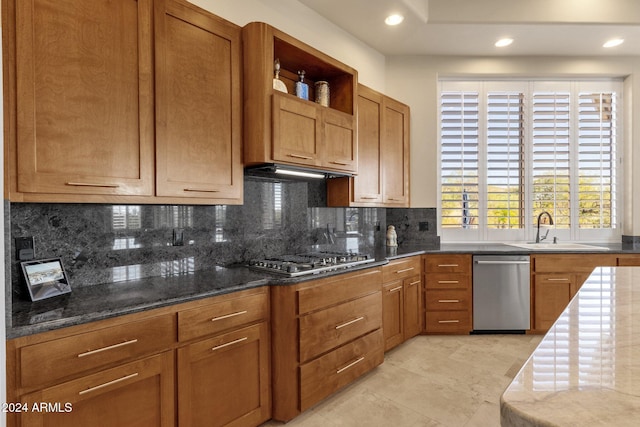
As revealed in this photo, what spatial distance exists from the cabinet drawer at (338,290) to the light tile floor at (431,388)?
2.14ft

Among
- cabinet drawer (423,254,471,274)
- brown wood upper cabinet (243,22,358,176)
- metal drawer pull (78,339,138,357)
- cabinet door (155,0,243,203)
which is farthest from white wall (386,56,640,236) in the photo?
metal drawer pull (78,339,138,357)

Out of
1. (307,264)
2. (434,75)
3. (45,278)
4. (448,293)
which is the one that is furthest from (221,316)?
(434,75)

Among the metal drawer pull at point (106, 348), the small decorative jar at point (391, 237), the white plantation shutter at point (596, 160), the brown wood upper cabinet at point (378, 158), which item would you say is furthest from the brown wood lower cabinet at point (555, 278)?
the metal drawer pull at point (106, 348)

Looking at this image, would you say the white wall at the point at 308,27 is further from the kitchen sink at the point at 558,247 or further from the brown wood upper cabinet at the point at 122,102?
the kitchen sink at the point at 558,247

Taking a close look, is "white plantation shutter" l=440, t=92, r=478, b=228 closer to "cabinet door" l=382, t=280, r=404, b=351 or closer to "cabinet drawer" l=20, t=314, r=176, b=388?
"cabinet door" l=382, t=280, r=404, b=351

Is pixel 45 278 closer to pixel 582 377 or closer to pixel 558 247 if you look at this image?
pixel 582 377

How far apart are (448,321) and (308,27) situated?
298cm

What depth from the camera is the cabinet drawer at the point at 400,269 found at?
3.00 m

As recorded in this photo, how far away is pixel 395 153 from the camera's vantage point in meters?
3.62

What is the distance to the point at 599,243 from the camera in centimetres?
395

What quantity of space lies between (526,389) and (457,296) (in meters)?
3.14

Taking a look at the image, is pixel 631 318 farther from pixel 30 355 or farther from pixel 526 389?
pixel 30 355

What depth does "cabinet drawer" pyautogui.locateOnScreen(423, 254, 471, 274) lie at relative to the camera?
11.4 ft

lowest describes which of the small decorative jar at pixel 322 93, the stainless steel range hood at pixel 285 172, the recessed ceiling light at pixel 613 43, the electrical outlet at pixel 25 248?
the electrical outlet at pixel 25 248
